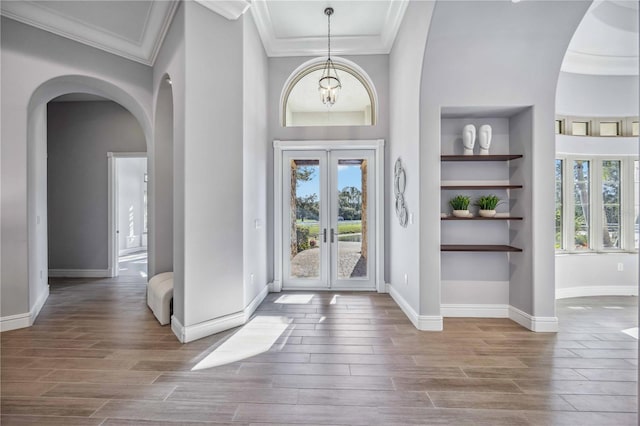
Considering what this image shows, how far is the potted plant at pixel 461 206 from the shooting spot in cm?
362

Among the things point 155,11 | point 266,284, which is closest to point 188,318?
point 266,284

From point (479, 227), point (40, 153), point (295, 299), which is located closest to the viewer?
point (479, 227)

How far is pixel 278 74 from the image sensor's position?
200 inches

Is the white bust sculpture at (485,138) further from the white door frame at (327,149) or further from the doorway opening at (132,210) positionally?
the doorway opening at (132,210)

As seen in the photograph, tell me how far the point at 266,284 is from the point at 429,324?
7.97ft

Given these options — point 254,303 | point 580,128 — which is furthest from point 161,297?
point 580,128

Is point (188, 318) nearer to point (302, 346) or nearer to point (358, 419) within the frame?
point (302, 346)

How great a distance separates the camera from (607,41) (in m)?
4.45

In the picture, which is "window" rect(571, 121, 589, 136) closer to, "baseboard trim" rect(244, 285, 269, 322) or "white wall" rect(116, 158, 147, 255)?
"baseboard trim" rect(244, 285, 269, 322)

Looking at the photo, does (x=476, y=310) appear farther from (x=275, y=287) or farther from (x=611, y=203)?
(x=611, y=203)

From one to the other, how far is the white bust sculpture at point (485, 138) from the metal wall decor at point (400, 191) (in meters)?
0.92

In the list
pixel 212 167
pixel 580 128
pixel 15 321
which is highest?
pixel 580 128

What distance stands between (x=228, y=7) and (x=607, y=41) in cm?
507

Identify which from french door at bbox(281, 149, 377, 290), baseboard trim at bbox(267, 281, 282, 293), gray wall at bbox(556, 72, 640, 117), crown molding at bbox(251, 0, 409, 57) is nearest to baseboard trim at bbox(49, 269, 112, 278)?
baseboard trim at bbox(267, 281, 282, 293)
